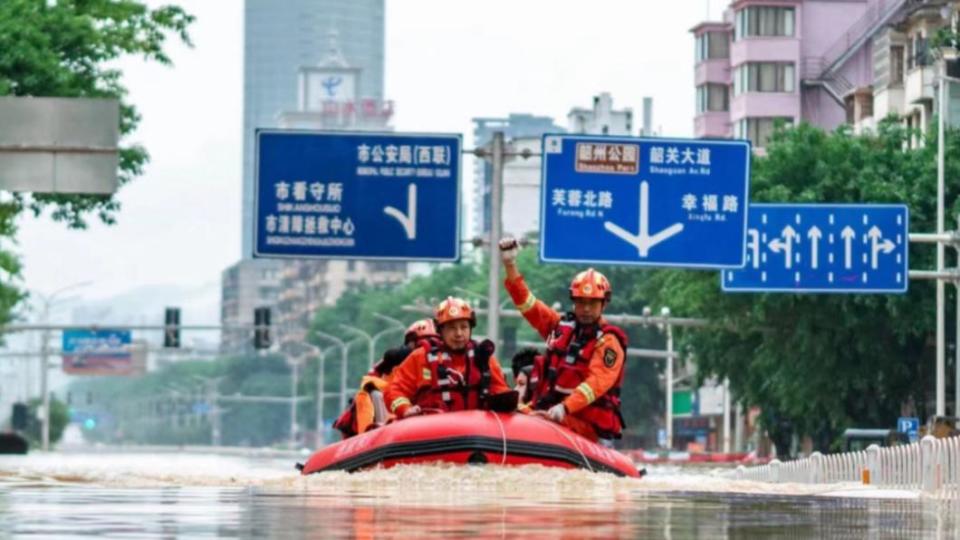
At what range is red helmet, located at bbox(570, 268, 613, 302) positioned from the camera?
2275 centimetres

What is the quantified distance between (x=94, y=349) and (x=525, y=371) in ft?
364

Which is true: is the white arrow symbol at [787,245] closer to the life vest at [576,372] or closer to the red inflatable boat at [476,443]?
the life vest at [576,372]

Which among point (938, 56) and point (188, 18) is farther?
point (938, 56)

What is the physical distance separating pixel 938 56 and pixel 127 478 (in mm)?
50405

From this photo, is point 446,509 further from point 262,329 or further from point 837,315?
point 262,329

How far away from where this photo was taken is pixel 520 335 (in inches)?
4619

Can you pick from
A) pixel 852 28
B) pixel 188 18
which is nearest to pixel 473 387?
pixel 188 18

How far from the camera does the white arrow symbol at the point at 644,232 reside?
40.3 m

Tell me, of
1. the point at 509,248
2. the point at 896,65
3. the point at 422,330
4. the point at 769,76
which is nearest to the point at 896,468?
the point at 422,330

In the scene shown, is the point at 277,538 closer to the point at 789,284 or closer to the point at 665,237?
the point at 665,237

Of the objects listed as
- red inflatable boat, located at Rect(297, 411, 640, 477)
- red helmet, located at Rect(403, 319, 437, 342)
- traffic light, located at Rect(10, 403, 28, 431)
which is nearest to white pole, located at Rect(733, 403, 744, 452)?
traffic light, located at Rect(10, 403, 28, 431)

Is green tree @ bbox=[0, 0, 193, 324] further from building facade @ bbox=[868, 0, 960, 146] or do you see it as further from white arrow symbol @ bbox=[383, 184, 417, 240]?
building facade @ bbox=[868, 0, 960, 146]

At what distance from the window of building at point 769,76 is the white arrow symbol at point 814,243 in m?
64.3

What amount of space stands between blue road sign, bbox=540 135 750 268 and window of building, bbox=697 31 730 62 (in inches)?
3169
